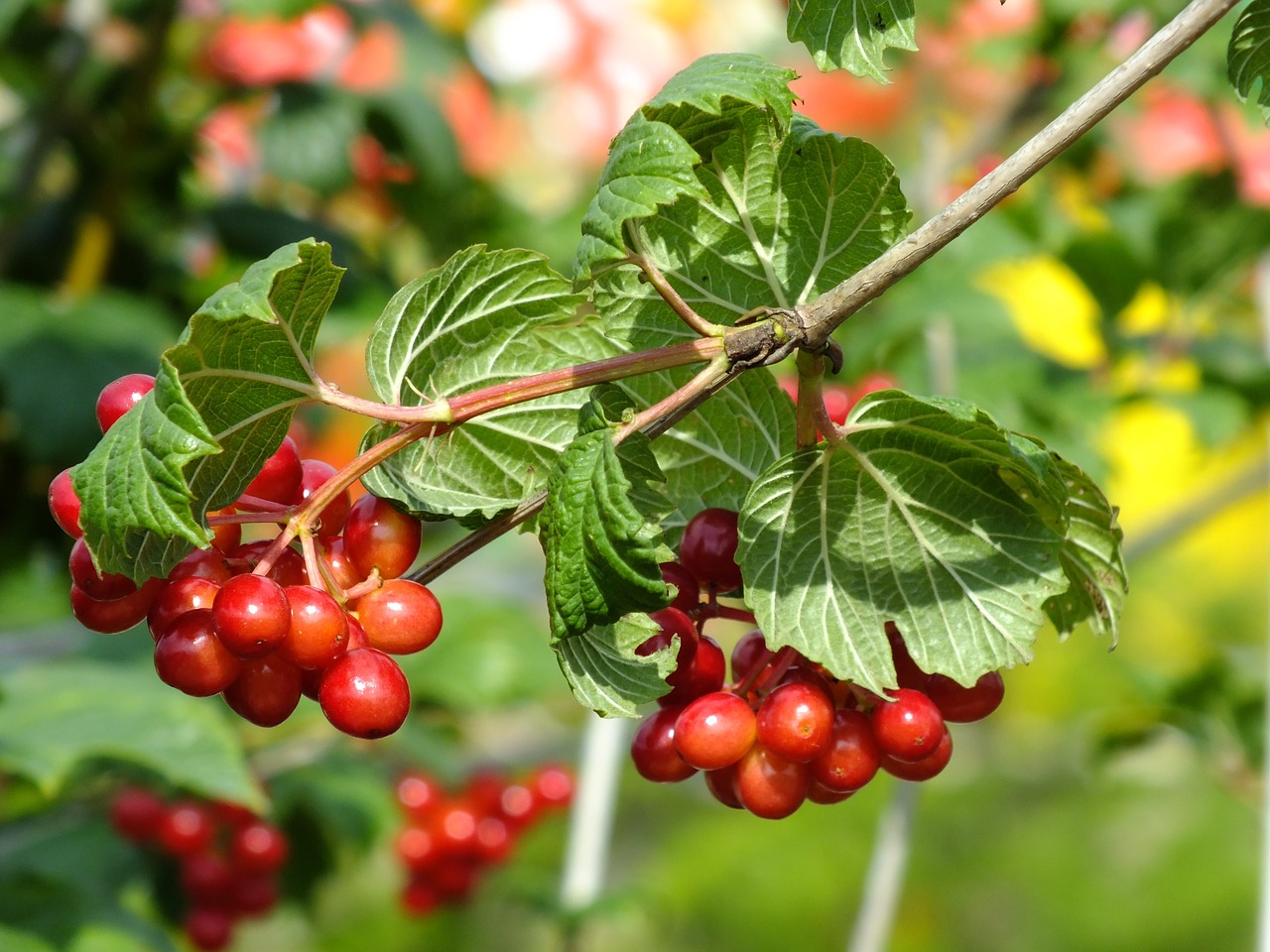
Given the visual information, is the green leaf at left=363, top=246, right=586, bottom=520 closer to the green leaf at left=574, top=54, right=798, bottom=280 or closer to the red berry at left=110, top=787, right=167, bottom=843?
the green leaf at left=574, top=54, right=798, bottom=280

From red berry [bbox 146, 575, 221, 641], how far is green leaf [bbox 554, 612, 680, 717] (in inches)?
5.0

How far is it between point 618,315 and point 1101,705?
371 centimetres

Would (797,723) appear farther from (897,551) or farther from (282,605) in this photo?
(282,605)

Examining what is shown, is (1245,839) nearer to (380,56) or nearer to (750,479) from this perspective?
(380,56)

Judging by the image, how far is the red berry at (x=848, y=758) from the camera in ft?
1.72

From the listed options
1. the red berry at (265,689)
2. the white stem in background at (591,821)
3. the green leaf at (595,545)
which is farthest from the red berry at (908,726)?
the white stem in background at (591,821)

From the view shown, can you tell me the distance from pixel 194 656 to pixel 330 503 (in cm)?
8

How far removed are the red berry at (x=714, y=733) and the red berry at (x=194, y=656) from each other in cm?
17

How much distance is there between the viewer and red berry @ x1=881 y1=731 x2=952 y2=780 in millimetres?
536

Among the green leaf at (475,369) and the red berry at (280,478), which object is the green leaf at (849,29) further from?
the red berry at (280,478)

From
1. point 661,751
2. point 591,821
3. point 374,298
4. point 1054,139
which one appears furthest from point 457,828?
point 1054,139

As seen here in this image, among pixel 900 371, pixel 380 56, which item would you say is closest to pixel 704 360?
pixel 900 371

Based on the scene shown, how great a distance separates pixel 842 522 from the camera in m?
0.53

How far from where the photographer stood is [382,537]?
50cm
